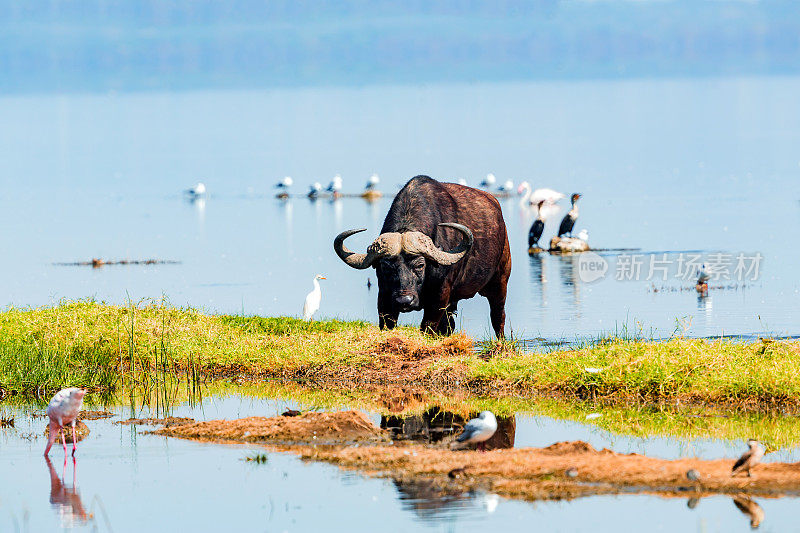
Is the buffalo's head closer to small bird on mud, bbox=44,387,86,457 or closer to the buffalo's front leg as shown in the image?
the buffalo's front leg

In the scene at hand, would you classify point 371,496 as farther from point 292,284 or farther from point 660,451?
point 292,284

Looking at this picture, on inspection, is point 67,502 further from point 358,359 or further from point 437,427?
point 358,359

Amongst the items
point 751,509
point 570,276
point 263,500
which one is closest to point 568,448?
point 751,509

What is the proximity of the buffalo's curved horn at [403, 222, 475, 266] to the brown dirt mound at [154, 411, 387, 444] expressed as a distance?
4.29 m

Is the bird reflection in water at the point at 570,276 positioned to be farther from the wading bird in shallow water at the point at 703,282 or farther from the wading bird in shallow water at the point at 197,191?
the wading bird in shallow water at the point at 197,191

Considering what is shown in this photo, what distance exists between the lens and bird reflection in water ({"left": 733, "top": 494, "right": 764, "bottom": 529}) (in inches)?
→ 382

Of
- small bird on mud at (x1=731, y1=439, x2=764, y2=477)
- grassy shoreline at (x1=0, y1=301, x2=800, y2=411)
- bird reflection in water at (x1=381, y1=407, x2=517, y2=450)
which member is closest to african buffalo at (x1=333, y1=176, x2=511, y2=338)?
grassy shoreline at (x1=0, y1=301, x2=800, y2=411)

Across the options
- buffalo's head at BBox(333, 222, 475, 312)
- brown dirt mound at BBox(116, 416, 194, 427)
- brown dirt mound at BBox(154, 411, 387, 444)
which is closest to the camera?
brown dirt mound at BBox(154, 411, 387, 444)

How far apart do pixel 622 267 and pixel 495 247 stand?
36.8ft

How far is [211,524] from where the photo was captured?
10.2 meters

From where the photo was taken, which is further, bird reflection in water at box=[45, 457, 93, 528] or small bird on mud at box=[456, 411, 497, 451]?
small bird on mud at box=[456, 411, 497, 451]

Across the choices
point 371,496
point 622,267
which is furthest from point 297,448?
point 622,267

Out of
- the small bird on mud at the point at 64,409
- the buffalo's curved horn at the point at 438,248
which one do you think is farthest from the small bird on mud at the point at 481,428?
the buffalo's curved horn at the point at 438,248

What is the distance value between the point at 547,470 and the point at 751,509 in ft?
5.08
